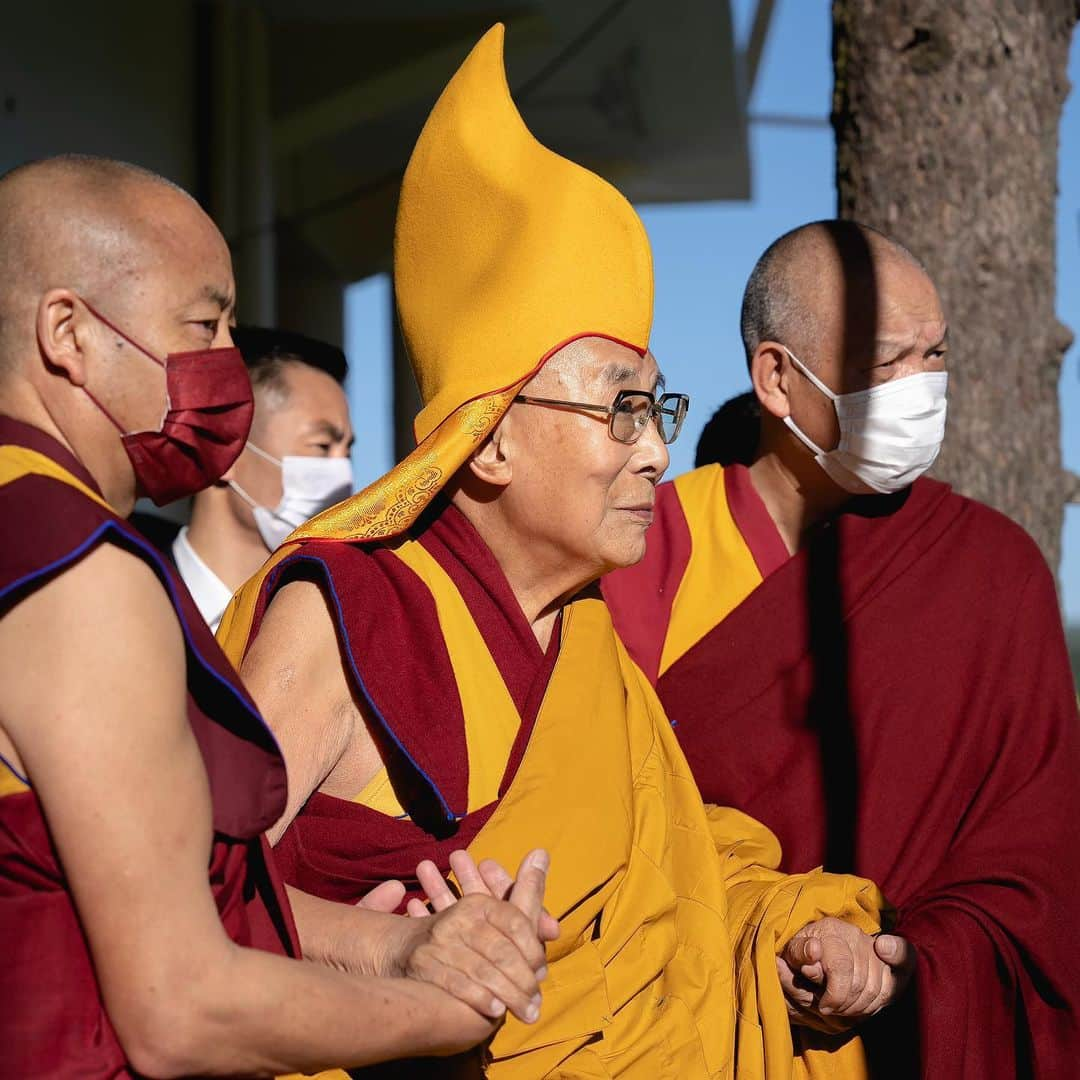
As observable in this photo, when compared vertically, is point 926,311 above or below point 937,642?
above

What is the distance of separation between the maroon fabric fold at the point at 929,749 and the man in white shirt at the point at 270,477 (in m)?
1.48

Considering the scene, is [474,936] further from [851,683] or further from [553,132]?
[553,132]

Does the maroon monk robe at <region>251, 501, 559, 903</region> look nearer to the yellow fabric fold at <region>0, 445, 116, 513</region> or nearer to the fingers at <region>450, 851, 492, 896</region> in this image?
the fingers at <region>450, 851, 492, 896</region>

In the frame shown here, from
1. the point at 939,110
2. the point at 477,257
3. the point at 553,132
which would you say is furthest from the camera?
the point at 553,132

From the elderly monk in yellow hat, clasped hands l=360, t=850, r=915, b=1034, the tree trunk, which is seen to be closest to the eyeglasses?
the elderly monk in yellow hat

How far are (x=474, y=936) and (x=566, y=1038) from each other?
0.51m

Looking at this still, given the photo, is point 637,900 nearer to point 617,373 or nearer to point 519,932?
point 519,932

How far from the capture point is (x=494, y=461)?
2.67 meters

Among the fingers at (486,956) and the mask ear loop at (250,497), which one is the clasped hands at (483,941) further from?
the mask ear loop at (250,497)

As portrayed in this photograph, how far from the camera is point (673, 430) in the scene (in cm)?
280

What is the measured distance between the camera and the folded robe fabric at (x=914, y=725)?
9.08 ft

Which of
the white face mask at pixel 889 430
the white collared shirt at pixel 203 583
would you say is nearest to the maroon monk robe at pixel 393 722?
the white face mask at pixel 889 430

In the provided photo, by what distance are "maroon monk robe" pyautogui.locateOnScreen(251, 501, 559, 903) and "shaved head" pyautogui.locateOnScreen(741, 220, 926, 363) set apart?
3.46 feet

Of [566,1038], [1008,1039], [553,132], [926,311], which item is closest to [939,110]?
[926,311]
